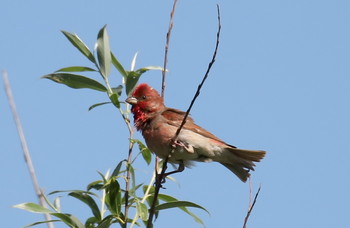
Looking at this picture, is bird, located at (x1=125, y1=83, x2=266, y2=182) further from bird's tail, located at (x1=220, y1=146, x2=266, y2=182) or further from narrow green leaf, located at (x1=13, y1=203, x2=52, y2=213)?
narrow green leaf, located at (x1=13, y1=203, x2=52, y2=213)

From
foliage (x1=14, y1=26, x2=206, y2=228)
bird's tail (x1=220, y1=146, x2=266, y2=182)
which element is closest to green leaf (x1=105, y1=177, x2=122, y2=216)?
foliage (x1=14, y1=26, x2=206, y2=228)

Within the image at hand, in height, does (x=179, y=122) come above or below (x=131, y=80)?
above

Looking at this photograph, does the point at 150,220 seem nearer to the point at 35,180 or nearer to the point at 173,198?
the point at 173,198

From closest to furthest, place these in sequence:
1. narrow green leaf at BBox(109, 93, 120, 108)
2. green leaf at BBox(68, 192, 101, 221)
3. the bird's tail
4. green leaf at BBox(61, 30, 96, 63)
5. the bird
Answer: green leaf at BBox(68, 192, 101, 221) < narrow green leaf at BBox(109, 93, 120, 108) < green leaf at BBox(61, 30, 96, 63) < the bird < the bird's tail

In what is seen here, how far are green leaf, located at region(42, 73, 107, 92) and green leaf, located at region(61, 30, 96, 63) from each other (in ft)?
0.63

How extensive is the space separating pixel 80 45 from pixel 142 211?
1526 millimetres

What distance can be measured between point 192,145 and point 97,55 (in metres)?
1.68

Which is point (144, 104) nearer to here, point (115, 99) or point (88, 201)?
point (115, 99)

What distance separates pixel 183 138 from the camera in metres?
6.46

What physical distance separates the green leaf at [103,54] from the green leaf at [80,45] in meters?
0.08

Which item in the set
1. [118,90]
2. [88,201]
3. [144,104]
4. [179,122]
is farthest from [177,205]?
[144,104]

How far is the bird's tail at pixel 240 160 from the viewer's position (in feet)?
21.6

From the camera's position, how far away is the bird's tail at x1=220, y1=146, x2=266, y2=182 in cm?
658

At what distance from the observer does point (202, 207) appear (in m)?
4.77
